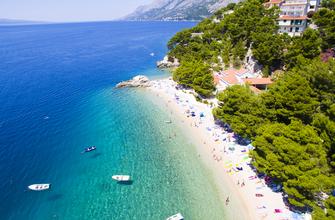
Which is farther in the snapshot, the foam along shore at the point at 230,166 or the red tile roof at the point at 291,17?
the red tile roof at the point at 291,17

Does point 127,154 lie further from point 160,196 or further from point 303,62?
point 303,62

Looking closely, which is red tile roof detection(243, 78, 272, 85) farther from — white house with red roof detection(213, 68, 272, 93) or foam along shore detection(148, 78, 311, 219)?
foam along shore detection(148, 78, 311, 219)

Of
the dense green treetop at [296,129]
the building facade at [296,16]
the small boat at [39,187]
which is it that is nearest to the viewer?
the dense green treetop at [296,129]

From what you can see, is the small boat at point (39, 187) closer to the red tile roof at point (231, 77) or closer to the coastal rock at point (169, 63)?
the red tile roof at point (231, 77)

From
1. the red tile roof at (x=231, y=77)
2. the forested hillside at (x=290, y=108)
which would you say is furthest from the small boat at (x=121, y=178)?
the red tile roof at (x=231, y=77)

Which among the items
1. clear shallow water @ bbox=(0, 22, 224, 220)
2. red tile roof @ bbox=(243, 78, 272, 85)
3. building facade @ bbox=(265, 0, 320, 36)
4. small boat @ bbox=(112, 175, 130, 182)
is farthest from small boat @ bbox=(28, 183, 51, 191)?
building facade @ bbox=(265, 0, 320, 36)

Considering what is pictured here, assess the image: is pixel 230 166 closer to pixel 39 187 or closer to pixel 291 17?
pixel 39 187

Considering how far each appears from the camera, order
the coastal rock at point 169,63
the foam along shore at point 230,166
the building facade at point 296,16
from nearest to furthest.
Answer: the foam along shore at point 230,166, the building facade at point 296,16, the coastal rock at point 169,63

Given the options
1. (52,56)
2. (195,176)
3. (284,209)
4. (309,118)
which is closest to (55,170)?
(195,176)

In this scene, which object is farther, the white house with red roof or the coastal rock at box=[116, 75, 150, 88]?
the coastal rock at box=[116, 75, 150, 88]
